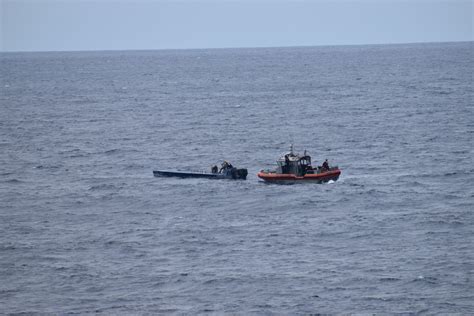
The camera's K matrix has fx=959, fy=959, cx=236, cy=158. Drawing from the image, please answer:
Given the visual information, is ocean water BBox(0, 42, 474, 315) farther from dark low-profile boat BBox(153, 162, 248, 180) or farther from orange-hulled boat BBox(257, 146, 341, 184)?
dark low-profile boat BBox(153, 162, 248, 180)

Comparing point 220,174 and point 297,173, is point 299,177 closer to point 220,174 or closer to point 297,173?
point 297,173

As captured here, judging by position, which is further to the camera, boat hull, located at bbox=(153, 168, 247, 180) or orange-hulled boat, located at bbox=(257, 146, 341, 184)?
boat hull, located at bbox=(153, 168, 247, 180)

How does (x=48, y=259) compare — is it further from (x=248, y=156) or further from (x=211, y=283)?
(x=248, y=156)

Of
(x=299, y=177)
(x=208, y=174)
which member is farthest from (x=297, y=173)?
(x=208, y=174)

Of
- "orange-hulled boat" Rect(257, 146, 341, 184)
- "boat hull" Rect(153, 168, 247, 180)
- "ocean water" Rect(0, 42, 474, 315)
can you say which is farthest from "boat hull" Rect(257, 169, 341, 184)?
"boat hull" Rect(153, 168, 247, 180)

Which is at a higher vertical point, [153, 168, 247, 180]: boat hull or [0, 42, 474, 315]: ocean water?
[153, 168, 247, 180]: boat hull

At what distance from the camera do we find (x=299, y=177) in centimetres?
7550

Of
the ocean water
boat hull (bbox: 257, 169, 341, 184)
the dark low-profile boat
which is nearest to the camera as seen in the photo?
the ocean water

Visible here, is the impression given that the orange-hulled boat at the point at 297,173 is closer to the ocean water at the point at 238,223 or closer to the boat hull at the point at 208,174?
the ocean water at the point at 238,223

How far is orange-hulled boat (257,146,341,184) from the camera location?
247 feet

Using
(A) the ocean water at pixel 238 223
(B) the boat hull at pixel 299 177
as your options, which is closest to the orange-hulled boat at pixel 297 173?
(B) the boat hull at pixel 299 177

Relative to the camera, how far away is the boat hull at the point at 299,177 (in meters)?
75.2

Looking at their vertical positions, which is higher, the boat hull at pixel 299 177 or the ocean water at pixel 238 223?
the boat hull at pixel 299 177

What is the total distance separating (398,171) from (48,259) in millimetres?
36824
